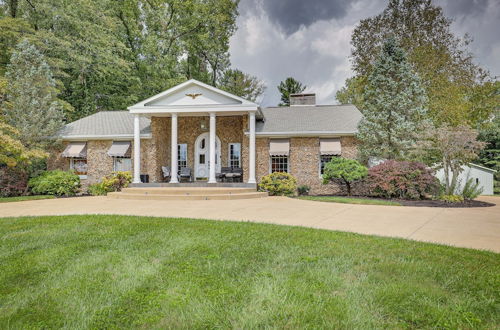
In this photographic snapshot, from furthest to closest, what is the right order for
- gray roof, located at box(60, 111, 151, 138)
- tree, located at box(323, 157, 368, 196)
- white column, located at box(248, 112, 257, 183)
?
gray roof, located at box(60, 111, 151, 138)
white column, located at box(248, 112, 257, 183)
tree, located at box(323, 157, 368, 196)

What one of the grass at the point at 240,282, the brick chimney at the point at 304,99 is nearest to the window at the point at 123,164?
the brick chimney at the point at 304,99

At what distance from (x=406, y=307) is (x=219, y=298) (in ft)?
5.63

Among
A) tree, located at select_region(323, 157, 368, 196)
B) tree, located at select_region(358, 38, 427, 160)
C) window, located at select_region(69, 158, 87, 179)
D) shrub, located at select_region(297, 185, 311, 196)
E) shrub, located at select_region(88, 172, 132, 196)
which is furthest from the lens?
window, located at select_region(69, 158, 87, 179)

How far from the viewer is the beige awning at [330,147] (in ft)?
52.1

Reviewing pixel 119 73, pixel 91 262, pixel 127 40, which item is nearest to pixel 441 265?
pixel 91 262

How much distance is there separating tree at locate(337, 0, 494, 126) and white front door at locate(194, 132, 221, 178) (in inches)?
434

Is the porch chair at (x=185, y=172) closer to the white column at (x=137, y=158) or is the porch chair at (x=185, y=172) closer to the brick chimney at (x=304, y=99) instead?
the white column at (x=137, y=158)

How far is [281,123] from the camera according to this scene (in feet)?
57.5

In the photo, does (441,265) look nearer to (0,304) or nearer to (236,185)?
(0,304)

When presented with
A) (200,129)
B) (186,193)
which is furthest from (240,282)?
(200,129)

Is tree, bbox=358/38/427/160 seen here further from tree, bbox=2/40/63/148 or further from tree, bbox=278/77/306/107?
tree, bbox=278/77/306/107

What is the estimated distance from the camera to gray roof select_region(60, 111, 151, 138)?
674 inches

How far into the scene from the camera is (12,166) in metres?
14.2

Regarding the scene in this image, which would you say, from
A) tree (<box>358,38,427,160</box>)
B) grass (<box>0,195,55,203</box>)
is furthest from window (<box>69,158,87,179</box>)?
tree (<box>358,38,427,160</box>)
